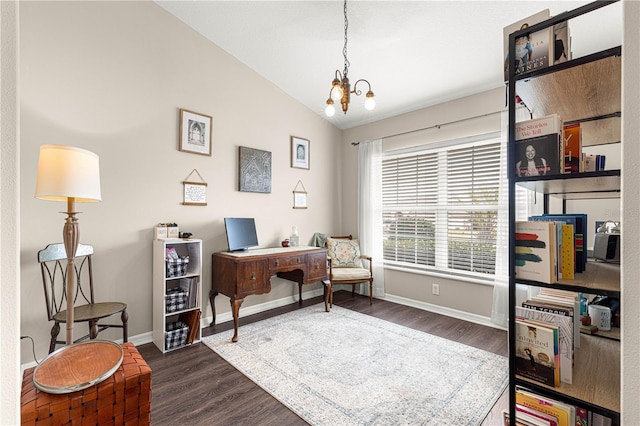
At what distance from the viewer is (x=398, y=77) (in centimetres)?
332

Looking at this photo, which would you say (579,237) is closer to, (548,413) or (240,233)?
→ (548,413)

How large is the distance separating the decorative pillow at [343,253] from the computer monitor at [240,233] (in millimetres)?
1165

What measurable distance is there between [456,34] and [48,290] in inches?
158

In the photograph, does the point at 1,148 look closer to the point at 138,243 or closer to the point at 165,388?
the point at 165,388

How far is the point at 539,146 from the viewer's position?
110 cm

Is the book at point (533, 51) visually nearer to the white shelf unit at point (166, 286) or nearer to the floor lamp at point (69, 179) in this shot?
the floor lamp at point (69, 179)

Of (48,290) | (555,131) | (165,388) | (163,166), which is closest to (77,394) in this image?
(165,388)

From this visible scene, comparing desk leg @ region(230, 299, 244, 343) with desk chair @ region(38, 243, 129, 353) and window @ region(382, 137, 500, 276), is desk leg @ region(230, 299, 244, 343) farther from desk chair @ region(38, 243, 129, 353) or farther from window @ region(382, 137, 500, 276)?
window @ region(382, 137, 500, 276)

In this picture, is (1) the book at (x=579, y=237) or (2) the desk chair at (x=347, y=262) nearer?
(1) the book at (x=579, y=237)

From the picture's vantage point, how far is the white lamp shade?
1589 millimetres

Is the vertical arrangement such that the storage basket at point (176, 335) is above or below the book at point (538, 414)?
below

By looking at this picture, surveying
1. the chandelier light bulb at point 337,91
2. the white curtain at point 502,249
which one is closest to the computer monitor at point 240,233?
the chandelier light bulb at point 337,91

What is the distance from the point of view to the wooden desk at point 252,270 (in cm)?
292

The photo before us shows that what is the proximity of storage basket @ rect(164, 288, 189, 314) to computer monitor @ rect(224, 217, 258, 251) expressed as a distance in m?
0.67
